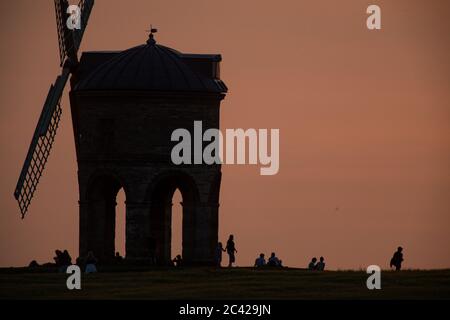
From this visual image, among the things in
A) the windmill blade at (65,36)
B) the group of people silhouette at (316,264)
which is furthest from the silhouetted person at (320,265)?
the windmill blade at (65,36)

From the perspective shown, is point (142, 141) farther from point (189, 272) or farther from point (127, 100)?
point (189, 272)

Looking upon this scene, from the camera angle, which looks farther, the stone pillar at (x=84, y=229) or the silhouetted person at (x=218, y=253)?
the stone pillar at (x=84, y=229)

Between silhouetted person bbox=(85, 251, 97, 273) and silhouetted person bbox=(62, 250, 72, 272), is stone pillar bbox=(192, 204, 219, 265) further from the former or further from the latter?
silhouetted person bbox=(85, 251, 97, 273)

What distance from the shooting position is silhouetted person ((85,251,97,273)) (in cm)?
10869

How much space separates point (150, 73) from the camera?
116 metres

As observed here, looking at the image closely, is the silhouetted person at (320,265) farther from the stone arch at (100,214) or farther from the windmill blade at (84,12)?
the windmill blade at (84,12)

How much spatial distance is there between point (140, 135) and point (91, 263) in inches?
303

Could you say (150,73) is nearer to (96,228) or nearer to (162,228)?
(96,228)

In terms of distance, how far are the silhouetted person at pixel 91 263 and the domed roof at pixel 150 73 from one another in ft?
26.1

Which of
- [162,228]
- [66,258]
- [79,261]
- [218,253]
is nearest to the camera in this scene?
[66,258]

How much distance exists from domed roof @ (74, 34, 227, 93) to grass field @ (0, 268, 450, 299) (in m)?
10.2

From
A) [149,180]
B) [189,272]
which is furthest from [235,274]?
[149,180]

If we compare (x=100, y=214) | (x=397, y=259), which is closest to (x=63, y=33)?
(x=100, y=214)

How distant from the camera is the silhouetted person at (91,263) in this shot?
357 feet
